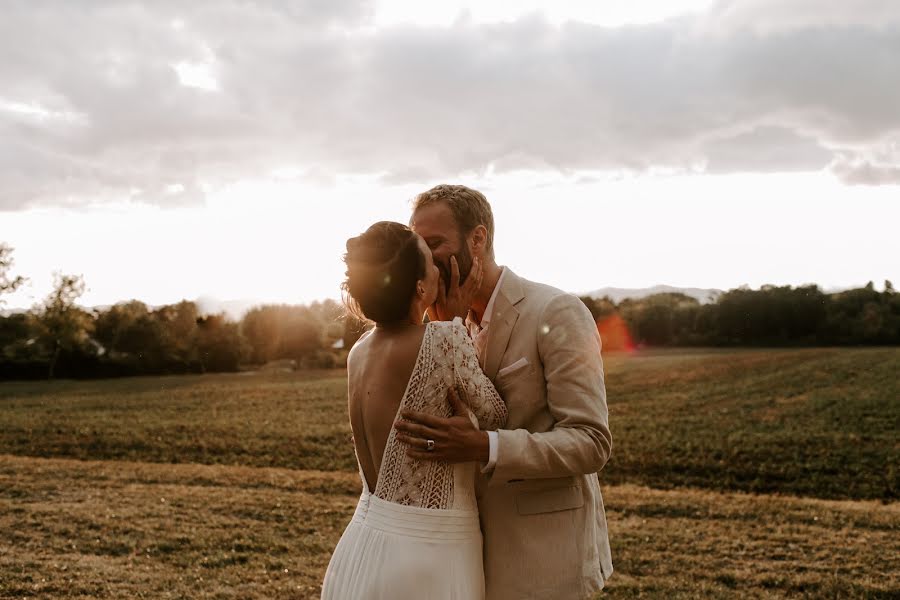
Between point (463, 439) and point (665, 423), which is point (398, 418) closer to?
point (463, 439)

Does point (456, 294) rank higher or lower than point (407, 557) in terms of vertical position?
higher

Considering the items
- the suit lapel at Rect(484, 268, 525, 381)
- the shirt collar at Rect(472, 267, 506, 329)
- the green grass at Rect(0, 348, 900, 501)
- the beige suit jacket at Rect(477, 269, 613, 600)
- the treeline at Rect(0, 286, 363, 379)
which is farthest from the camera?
the treeline at Rect(0, 286, 363, 379)

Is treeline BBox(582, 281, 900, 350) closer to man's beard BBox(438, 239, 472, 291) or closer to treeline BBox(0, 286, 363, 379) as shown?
treeline BBox(0, 286, 363, 379)

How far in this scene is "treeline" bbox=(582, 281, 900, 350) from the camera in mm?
39062

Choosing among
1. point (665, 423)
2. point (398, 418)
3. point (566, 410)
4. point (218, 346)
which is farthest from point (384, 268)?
point (218, 346)

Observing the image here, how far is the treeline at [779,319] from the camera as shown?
39062 mm

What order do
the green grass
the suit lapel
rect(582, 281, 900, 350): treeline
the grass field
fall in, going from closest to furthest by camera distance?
the suit lapel, the grass field, the green grass, rect(582, 281, 900, 350): treeline

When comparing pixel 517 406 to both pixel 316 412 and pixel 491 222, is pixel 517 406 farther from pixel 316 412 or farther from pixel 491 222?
pixel 316 412

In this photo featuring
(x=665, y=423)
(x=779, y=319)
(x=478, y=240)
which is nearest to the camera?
(x=478, y=240)

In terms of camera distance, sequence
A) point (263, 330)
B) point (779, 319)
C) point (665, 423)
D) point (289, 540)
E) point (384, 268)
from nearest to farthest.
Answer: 1. point (384, 268)
2. point (289, 540)
3. point (665, 423)
4. point (779, 319)
5. point (263, 330)

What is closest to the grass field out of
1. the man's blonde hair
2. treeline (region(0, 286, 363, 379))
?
the man's blonde hair

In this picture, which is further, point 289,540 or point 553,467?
point 289,540

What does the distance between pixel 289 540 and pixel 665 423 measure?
1611 centimetres

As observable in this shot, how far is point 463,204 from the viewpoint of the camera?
11.1 feet
